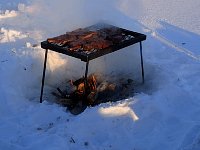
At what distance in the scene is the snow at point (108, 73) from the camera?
5195 millimetres

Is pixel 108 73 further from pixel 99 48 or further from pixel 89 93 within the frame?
pixel 99 48

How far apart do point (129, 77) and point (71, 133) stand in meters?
2.16

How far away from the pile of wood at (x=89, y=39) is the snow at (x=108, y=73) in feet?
2.87

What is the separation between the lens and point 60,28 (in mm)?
9102

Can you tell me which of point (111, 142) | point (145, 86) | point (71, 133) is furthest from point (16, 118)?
point (145, 86)

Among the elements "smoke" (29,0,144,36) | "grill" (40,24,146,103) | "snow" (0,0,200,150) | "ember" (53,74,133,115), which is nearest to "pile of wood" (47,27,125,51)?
"grill" (40,24,146,103)

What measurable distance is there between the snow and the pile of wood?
2.87ft

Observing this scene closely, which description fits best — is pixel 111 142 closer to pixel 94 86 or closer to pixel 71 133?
pixel 71 133

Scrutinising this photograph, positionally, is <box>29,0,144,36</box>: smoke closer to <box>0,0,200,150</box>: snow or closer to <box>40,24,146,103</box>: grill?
<box>0,0,200,150</box>: snow

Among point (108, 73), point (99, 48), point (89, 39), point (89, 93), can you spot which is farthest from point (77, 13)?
point (99, 48)

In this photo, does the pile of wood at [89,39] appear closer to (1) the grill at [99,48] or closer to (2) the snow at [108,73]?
(1) the grill at [99,48]

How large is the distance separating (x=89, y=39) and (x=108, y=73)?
135 cm

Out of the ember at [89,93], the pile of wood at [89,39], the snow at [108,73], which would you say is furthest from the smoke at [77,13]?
the ember at [89,93]

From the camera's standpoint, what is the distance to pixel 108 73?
23.9 ft
